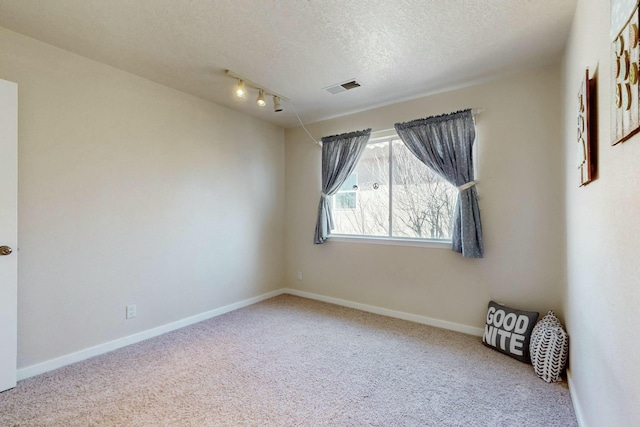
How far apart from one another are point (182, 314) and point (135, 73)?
250 centimetres

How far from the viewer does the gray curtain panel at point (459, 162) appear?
2887mm

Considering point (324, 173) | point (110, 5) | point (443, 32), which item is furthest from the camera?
point (324, 173)

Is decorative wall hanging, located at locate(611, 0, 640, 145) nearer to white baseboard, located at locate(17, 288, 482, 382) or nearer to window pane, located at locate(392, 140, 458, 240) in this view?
window pane, located at locate(392, 140, 458, 240)

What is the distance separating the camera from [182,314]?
3.22 meters

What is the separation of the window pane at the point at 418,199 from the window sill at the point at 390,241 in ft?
0.28

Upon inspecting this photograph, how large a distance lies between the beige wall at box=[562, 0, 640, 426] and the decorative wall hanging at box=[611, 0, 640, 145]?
7 cm

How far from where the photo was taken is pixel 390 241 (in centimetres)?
354

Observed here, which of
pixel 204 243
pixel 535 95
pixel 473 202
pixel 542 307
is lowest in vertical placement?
pixel 542 307

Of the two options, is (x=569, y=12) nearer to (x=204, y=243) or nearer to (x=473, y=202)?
(x=473, y=202)

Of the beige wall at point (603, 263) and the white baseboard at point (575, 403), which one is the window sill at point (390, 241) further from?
the white baseboard at point (575, 403)

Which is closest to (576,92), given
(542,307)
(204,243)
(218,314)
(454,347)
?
(542,307)

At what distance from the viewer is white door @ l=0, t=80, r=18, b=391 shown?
2010 millimetres

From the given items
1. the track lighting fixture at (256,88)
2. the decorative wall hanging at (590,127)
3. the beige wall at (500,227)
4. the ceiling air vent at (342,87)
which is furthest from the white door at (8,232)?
the decorative wall hanging at (590,127)

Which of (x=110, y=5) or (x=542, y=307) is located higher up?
(x=110, y=5)
